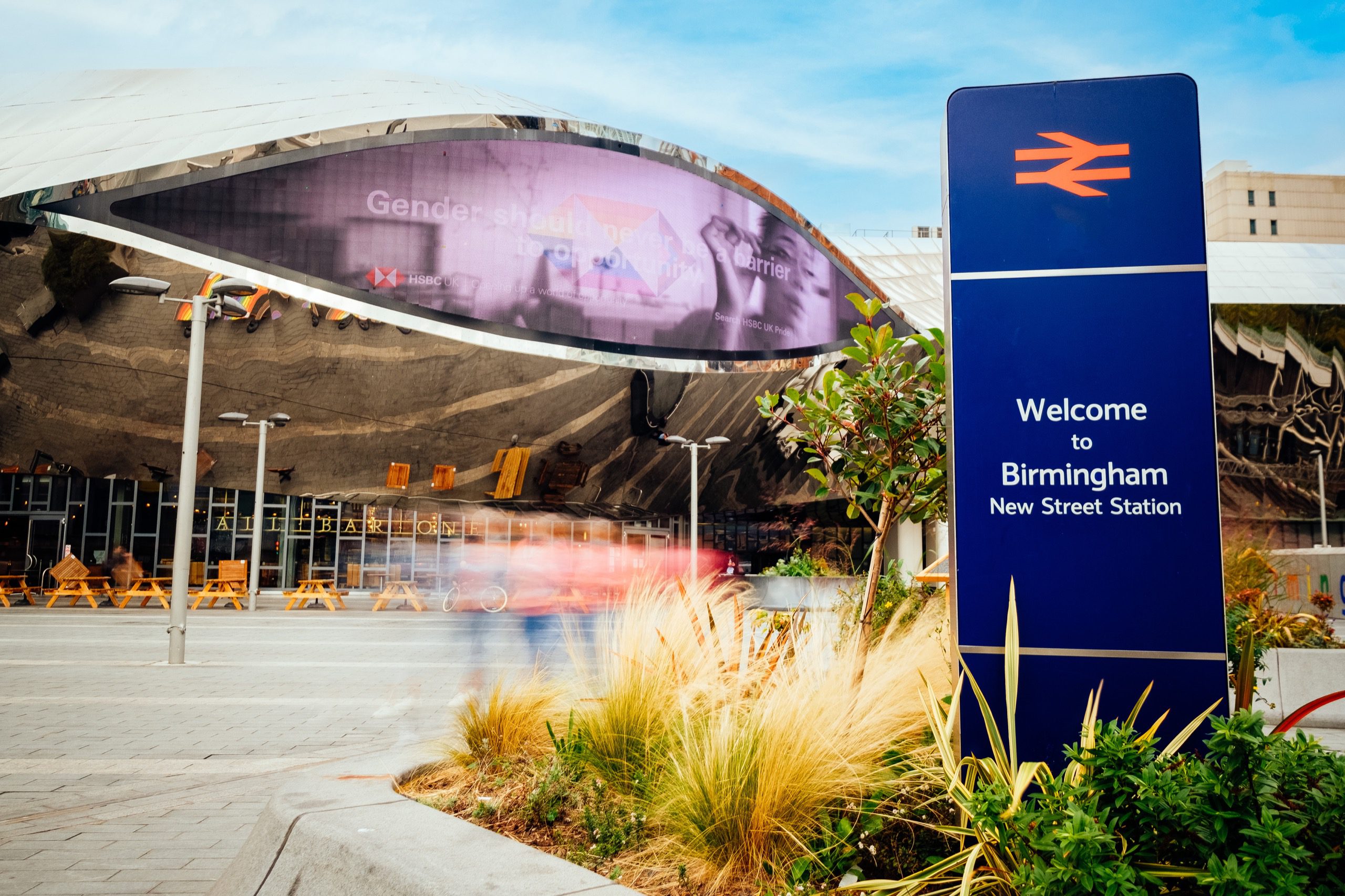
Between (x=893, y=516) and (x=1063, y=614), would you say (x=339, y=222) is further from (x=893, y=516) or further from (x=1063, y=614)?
(x=1063, y=614)

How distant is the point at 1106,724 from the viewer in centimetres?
294

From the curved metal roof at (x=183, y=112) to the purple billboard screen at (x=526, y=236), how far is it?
123 centimetres

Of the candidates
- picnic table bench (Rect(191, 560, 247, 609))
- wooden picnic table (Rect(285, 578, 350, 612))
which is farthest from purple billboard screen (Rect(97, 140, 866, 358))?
picnic table bench (Rect(191, 560, 247, 609))

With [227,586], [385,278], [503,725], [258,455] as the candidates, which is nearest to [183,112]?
[385,278]

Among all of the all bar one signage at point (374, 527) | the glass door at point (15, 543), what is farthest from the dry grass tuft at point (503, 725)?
the glass door at point (15, 543)

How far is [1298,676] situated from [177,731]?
31.8 ft

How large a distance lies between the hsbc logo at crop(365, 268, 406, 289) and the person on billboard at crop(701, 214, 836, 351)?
11220 millimetres

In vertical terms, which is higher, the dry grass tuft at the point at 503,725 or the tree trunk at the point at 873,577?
the tree trunk at the point at 873,577

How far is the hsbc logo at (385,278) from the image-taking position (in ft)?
94.2

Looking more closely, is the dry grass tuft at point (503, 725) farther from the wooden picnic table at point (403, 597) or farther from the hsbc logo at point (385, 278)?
the hsbc logo at point (385, 278)

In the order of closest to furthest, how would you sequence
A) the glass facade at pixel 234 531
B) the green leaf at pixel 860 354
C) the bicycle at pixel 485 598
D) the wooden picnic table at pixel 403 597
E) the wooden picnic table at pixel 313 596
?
1. the green leaf at pixel 860 354
2. the bicycle at pixel 485 598
3. the wooden picnic table at pixel 313 596
4. the wooden picnic table at pixel 403 597
5. the glass facade at pixel 234 531

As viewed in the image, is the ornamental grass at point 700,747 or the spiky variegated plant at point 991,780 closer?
the spiky variegated plant at point 991,780

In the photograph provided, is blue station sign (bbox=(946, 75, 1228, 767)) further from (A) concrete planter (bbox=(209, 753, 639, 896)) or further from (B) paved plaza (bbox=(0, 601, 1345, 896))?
(B) paved plaza (bbox=(0, 601, 1345, 896))

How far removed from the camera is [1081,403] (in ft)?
11.3
